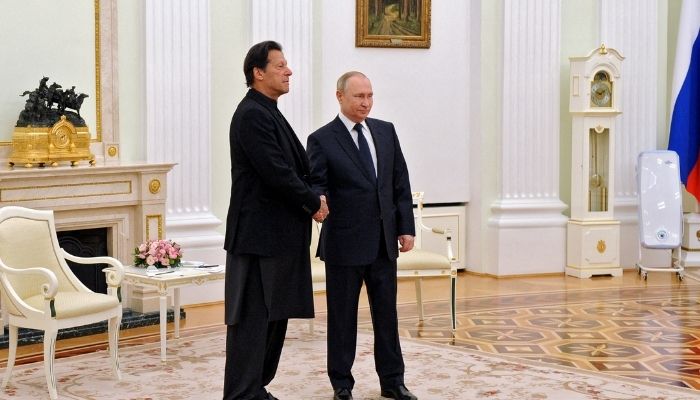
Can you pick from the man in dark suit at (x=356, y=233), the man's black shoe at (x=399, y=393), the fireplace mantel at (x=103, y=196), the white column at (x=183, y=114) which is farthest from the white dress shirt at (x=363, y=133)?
the white column at (x=183, y=114)

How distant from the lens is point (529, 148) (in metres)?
10.3

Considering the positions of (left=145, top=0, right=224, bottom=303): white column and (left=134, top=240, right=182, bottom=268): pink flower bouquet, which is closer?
(left=134, top=240, right=182, bottom=268): pink flower bouquet

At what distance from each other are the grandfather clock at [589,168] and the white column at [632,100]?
358mm

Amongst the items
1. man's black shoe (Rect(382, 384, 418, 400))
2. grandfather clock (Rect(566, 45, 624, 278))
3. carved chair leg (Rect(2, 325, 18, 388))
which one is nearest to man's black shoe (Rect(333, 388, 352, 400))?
man's black shoe (Rect(382, 384, 418, 400))

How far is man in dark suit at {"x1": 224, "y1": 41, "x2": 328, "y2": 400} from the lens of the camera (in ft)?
16.3

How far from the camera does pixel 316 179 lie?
553cm

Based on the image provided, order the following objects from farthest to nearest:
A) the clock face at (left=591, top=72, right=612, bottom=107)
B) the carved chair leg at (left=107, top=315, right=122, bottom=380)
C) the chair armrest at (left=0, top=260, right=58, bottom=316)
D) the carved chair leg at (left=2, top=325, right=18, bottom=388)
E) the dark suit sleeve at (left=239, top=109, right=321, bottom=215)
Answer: the clock face at (left=591, top=72, right=612, bottom=107) < the carved chair leg at (left=107, top=315, right=122, bottom=380) < the carved chair leg at (left=2, top=325, right=18, bottom=388) < the chair armrest at (left=0, top=260, right=58, bottom=316) < the dark suit sleeve at (left=239, top=109, right=321, bottom=215)

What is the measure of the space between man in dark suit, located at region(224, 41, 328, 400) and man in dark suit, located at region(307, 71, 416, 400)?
17.9 inches

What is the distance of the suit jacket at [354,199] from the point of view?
5484mm

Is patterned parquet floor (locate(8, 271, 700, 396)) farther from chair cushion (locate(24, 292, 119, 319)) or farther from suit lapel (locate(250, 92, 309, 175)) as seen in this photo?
suit lapel (locate(250, 92, 309, 175))

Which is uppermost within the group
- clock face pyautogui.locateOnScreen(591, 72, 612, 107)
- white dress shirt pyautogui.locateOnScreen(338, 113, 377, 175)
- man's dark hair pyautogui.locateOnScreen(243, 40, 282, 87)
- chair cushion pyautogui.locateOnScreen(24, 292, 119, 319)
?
clock face pyautogui.locateOnScreen(591, 72, 612, 107)

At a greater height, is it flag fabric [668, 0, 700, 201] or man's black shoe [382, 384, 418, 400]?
flag fabric [668, 0, 700, 201]

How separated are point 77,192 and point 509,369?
3.19 meters

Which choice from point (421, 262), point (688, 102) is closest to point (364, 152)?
point (421, 262)
